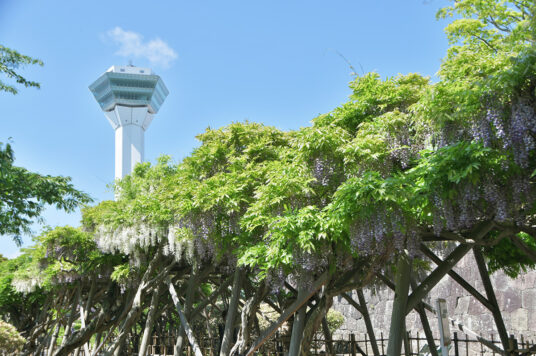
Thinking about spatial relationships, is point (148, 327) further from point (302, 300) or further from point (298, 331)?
point (302, 300)

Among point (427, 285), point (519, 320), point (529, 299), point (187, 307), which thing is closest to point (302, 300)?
point (427, 285)

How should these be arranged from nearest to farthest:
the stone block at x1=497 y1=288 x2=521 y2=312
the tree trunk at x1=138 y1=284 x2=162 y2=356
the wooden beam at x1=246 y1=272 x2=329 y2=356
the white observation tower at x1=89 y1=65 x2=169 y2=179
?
1. the wooden beam at x1=246 y1=272 x2=329 y2=356
2. the tree trunk at x1=138 y1=284 x2=162 y2=356
3. the stone block at x1=497 y1=288 x2=521 y2=312
4. the white observation tower at x1=89 y1=65 x2=169 y2=179

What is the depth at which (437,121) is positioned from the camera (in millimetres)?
5781

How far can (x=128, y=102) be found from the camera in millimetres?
73562

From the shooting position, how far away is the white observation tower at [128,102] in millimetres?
72125

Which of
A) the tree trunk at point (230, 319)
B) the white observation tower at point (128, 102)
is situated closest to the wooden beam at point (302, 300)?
the tree trunk at point (230, 319)

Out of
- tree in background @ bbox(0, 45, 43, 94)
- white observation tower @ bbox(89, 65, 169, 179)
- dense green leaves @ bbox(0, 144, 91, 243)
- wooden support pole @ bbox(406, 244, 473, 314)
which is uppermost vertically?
white observation tower @ bbox(89, 65, 169, 179)

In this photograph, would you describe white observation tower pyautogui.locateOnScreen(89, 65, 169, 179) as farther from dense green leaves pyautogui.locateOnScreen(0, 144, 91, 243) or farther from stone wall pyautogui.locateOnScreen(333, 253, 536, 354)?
dense green leaves pyautogui.locateOnScreen(0, 144, 91, 243)

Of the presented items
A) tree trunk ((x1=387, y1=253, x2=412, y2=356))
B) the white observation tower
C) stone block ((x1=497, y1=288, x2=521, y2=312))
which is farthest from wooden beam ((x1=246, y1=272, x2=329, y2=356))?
the white observation tower

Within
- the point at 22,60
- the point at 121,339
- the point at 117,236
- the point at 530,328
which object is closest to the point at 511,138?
the point at 22,60

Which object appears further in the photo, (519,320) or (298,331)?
(519,320)

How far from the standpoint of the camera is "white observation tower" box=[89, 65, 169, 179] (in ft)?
237

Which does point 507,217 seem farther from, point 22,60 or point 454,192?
point 22,60

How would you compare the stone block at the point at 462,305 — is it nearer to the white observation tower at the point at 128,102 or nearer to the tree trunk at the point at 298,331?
the tree trunk at the point at 298,331
